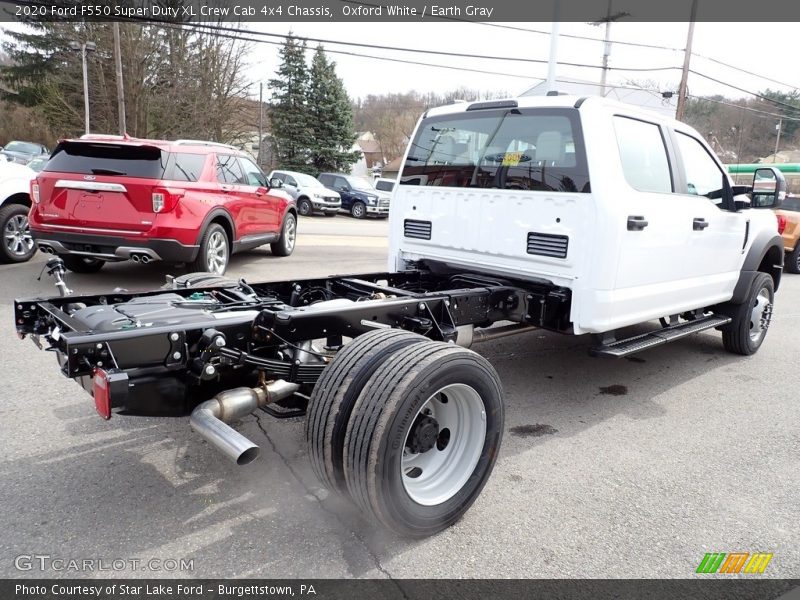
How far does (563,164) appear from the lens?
4309 mm

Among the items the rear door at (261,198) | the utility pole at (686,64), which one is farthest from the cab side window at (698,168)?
the utility pole at (686,64)

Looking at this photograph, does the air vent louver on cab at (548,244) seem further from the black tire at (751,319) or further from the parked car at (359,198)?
the parked car at (359,198)

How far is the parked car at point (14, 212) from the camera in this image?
29.0 feet

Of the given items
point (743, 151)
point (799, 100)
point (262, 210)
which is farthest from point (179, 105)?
point (799, 100)

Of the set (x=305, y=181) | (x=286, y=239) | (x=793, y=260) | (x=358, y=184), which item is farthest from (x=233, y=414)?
(x=358, y=184)

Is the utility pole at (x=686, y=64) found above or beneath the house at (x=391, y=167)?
above

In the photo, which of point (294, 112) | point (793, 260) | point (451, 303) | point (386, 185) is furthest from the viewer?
point (294, 112)

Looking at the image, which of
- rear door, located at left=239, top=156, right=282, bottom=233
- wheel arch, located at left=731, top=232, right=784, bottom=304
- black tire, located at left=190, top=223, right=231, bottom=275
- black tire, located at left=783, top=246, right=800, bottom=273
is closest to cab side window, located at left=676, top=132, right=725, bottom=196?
wheel arch, located at left=731, top=232, right=784, bottom=304

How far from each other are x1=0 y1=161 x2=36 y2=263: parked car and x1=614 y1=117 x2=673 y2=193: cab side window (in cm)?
830

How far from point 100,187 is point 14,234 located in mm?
2519

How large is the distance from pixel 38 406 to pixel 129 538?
A: 1.93m

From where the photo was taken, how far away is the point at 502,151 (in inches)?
187

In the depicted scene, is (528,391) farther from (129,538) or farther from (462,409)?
(129,538)

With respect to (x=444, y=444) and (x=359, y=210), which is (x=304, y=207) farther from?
(x=444, y=444)
